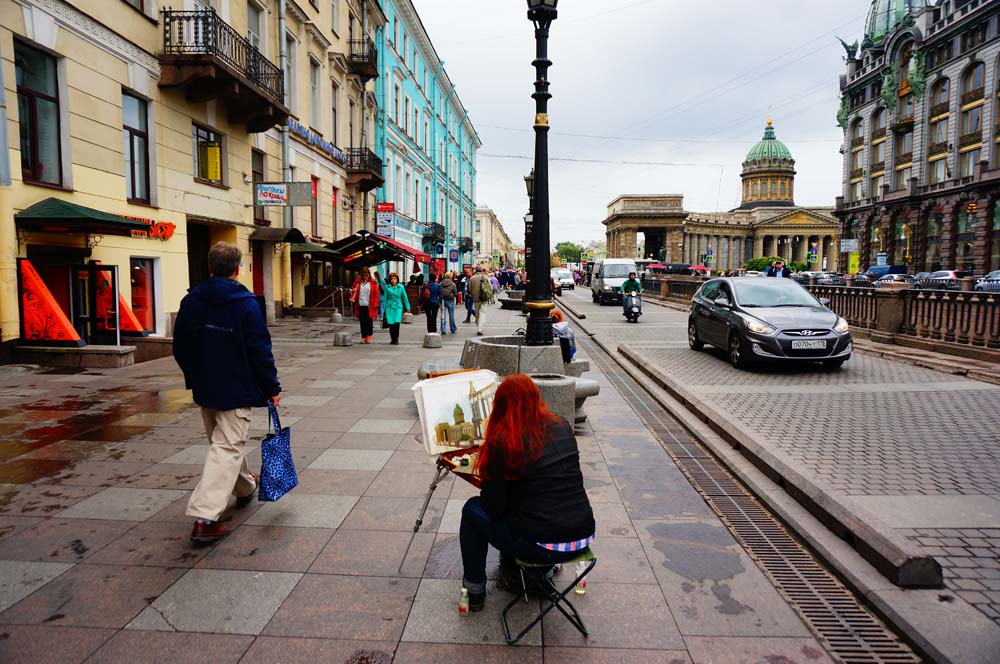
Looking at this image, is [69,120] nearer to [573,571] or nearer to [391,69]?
[573,571]

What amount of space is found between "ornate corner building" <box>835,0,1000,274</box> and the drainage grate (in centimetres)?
5276

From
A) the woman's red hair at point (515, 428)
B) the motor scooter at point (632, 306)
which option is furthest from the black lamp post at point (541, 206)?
the motor scooter at point (632, 306)

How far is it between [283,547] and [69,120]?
10.7 m

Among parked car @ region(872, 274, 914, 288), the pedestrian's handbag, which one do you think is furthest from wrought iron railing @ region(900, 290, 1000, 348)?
the pedestrian's handbag

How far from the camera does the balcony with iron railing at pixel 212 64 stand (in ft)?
46.4

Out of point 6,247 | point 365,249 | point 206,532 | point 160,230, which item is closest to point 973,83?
point 365,249

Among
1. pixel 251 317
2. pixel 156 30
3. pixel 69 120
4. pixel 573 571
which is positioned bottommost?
pixel 573 571

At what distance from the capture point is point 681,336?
17.6m

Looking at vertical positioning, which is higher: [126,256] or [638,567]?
[126,256]

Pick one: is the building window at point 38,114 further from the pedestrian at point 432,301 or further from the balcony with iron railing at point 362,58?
the balcony with iron railing at point 362,58

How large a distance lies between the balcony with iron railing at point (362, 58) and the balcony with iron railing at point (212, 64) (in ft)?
33.1

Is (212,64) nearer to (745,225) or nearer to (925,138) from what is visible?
(925,138)

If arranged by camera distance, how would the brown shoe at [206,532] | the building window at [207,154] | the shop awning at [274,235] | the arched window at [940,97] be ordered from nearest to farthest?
the brown shoe at [206,532]
the building window at [207,154]
the shop awning at [274,235]
the arched window at [940,97]

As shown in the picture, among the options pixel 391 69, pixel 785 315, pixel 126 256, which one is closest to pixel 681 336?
pixel 785 315
